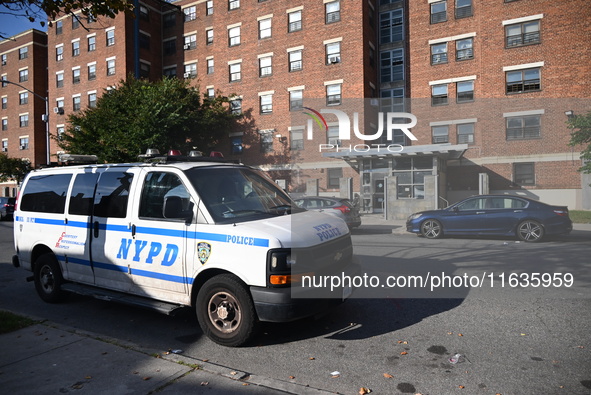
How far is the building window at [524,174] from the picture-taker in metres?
24.9

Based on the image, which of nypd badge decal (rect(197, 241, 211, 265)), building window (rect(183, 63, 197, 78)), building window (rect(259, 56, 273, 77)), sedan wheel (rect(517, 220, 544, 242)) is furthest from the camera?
building window (rect(183, 63, 197, 78))

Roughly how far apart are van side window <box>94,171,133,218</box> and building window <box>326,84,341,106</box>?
24.1 metres

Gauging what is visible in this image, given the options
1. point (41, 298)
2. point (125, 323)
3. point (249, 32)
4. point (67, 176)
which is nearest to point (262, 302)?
point (125, 323)

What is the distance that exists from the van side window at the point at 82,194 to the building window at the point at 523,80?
26.4 m

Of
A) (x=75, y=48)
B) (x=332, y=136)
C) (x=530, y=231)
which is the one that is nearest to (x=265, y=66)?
(x=332, y=136)

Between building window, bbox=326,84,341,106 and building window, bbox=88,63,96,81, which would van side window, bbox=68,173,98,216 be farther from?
building window, bbox=88,63,96,81

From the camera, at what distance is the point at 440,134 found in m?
27.8

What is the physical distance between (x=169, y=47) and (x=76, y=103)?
1076 cm

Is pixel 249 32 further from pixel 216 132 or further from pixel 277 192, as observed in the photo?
pixel 277 192

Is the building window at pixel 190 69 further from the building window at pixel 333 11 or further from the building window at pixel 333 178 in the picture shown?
the building window at pixel 333 178

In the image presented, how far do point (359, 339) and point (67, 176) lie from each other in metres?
4.77

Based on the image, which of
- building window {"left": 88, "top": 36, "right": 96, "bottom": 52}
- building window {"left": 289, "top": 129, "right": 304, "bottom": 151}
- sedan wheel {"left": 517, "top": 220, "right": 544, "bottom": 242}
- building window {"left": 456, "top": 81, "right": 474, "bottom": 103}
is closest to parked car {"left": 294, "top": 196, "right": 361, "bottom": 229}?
sedan wheel {"left": 517, "top": 220, "right": 544, "bottom": 242}

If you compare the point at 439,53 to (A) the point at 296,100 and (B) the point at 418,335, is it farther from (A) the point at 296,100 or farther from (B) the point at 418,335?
(B) the point at 418,335

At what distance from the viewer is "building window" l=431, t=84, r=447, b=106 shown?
90.5 feet
